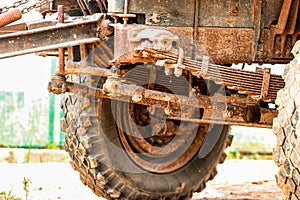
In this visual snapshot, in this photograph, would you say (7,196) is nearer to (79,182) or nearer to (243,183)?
(79,182)

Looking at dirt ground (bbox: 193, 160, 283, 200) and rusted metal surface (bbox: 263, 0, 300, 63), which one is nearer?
rusted metal surface (bbox: 263, 0, 300, 63)

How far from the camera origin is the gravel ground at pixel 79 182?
24.2 feet

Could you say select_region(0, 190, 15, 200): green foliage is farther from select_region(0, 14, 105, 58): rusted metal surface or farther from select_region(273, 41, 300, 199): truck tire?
select_region(273, 41, 300, 199): truck tire

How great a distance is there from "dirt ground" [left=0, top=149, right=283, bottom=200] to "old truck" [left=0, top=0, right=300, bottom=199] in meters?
1.07

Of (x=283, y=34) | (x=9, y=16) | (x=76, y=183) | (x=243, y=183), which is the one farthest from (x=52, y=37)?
(x=243, y=183)

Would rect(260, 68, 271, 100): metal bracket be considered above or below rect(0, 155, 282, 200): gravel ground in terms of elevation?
above

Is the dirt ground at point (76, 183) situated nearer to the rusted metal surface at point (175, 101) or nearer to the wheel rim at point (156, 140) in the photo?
the wheel rim at point (156, 140)

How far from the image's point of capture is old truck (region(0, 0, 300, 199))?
16.0 ft

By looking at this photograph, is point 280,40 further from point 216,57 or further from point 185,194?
point 185,194

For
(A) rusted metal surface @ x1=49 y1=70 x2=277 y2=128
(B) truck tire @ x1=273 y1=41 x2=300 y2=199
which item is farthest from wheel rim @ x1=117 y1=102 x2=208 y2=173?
(B) truck tire @ x1=273 y1=41 x2=300 y2=199

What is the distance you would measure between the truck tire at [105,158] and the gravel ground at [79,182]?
99 cm

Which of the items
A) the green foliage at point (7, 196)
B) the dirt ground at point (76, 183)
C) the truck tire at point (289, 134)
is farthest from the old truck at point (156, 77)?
the dirt ground at point (76, 183)

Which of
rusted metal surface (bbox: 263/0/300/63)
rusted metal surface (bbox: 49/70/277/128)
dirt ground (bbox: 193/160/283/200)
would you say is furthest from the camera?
dirt ground (bbox: 193/160/283/200)

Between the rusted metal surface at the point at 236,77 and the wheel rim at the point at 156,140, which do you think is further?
the wheel rim at the point at 156,140
